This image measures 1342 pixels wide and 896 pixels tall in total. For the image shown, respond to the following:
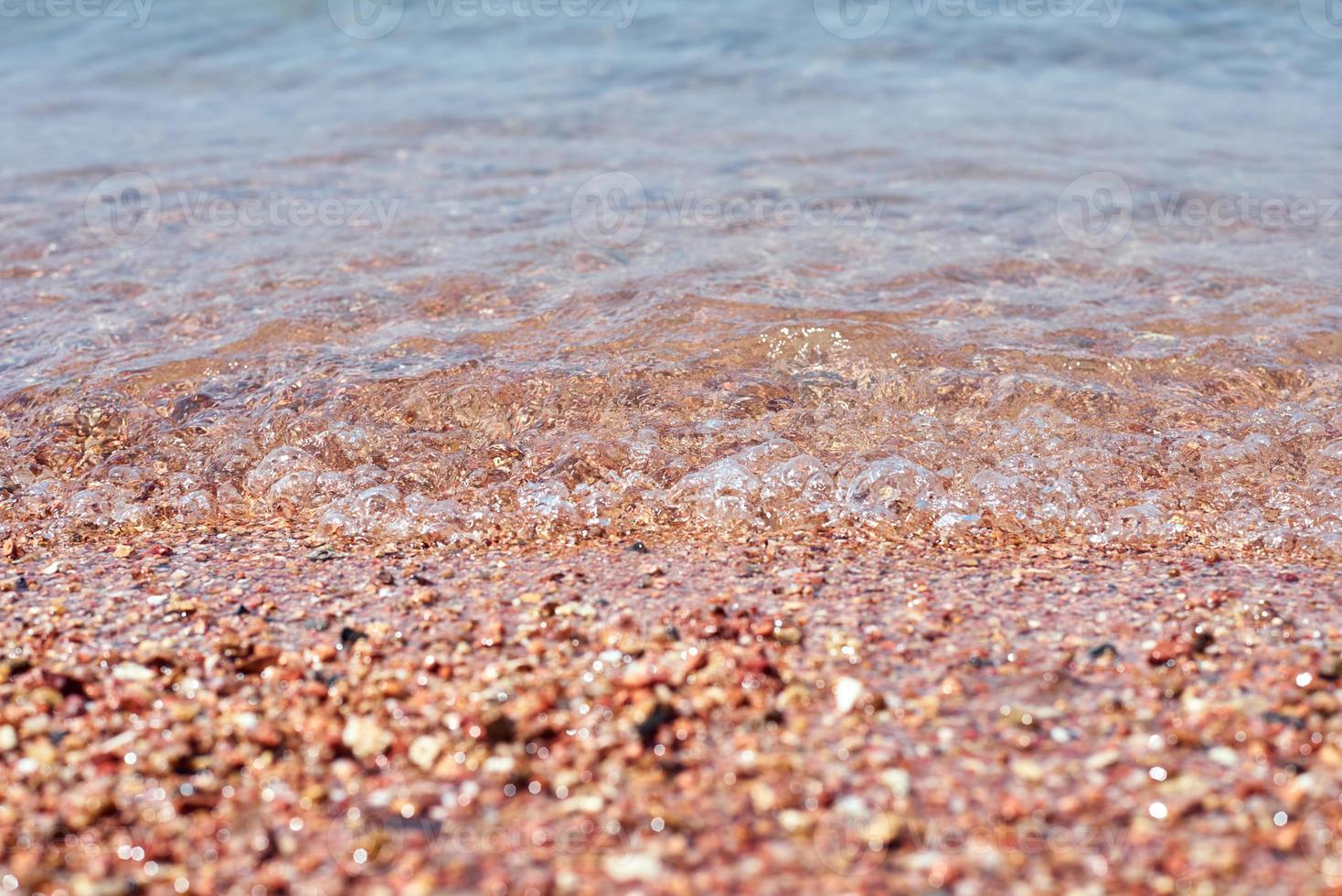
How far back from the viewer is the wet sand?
1910 mm

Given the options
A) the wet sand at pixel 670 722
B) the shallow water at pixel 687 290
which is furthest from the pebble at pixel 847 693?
the shallow water at pixel 687 290

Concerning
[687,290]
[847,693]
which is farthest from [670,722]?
[687,290]

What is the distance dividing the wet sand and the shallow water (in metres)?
0.44

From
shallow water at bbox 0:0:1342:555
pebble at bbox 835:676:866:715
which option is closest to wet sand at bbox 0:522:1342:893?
pebble at bbox 835:676:866:715

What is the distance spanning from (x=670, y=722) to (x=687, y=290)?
3.07 metres

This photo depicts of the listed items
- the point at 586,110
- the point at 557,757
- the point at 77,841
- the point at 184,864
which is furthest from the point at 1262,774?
the point at 586,110

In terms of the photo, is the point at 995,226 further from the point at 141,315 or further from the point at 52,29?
the point at 52,29

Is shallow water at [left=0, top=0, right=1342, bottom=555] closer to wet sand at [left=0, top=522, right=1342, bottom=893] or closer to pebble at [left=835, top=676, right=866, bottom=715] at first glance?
wet sand at [left=0, top=522, right=1342, bottom=893]

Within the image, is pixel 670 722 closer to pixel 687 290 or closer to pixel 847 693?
pixel 847 693

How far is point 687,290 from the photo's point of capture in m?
5.05

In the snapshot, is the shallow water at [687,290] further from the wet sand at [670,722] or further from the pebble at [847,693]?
the pebble at [847,693]

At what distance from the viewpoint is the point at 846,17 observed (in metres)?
10.7

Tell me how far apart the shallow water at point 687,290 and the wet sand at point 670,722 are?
0.44m

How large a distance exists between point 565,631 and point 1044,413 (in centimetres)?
211
